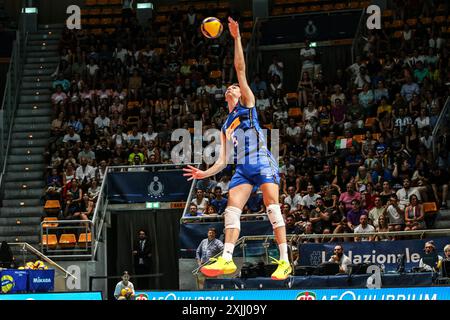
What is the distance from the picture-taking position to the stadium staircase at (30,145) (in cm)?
2612

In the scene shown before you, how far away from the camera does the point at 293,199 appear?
2217cm

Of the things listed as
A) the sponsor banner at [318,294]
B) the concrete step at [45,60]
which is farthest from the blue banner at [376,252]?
the concrete step at [45,60]

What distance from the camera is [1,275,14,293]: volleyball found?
649 inches

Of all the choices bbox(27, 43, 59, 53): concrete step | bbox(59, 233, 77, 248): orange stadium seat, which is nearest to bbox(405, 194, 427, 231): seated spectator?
bbox(59, 233, 77, 248): orange stadium seat

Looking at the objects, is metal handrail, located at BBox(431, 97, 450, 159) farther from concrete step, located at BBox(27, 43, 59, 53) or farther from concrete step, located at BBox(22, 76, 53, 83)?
concrete step, located at BBox(27, 43, 59, 53)

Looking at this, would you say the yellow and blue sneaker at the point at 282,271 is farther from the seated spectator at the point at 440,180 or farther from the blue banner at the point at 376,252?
the seated spectator at the point at 440,180

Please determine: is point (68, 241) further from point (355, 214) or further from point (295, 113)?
point (295, 113)

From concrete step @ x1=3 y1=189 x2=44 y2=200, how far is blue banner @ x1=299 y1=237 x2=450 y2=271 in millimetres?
11115

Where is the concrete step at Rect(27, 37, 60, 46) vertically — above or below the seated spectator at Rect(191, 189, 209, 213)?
above

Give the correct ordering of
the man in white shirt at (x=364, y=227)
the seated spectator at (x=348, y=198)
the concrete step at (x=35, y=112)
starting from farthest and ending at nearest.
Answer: the concrete step at (x=35, y=112) < the seated spectator at (x=348, y=198) < the man in white shirt at (x=364, y=227)

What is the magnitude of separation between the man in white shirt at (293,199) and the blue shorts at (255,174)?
11819 mm

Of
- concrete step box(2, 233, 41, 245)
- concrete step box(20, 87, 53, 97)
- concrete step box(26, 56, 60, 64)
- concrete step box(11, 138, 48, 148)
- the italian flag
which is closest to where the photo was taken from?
the italian flag

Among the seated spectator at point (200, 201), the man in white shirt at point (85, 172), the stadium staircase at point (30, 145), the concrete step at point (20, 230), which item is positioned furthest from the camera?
the stadium staircase at point (30, 145)
